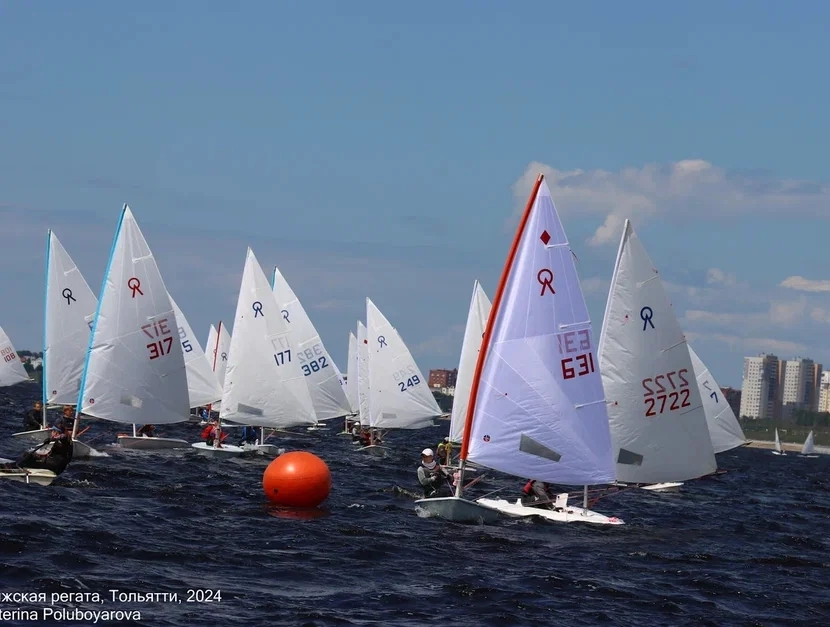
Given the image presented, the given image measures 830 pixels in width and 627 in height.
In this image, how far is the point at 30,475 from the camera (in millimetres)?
26234

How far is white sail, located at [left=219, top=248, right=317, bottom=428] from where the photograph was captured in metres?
40.9

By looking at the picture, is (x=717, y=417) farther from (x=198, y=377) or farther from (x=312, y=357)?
(x=198, y=377)

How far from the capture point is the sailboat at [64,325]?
40.3m

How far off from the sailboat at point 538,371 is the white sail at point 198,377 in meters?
30.4

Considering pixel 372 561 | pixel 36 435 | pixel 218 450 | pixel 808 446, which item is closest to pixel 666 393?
pixel 372 561

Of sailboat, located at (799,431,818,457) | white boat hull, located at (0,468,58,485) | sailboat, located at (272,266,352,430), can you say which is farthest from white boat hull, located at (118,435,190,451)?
sailboat, located at (799,431,818,457)

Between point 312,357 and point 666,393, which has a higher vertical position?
point 312,357

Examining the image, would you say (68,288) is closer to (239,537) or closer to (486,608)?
(239,537)

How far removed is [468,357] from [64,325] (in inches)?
587

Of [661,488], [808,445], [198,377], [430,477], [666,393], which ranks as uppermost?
[666,393]

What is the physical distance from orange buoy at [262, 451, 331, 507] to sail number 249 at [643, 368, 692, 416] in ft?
27.2

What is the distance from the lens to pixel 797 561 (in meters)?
23.7

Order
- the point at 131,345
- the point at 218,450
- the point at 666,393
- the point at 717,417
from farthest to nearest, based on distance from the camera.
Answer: the point at 717,417
the point at 218,450
the point at 131,345
the point at 666,393

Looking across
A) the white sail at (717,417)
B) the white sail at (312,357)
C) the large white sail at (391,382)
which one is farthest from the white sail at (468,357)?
the white sail at (312,357)
